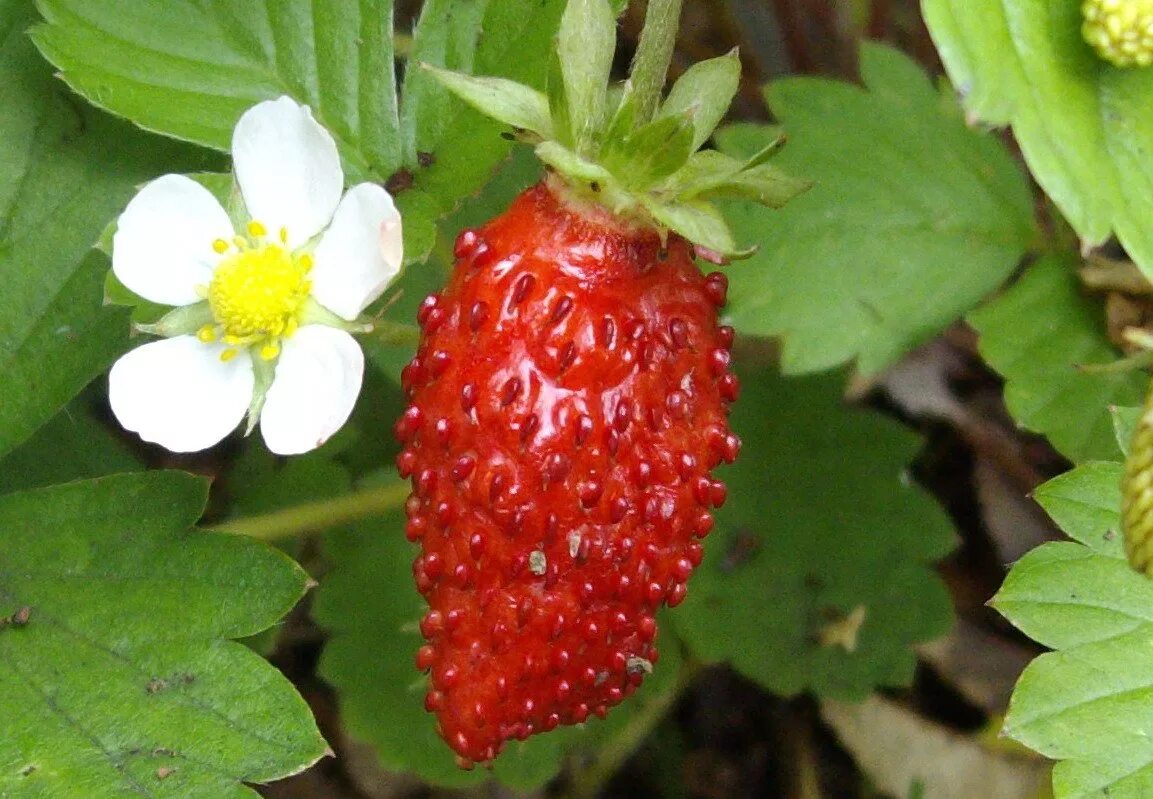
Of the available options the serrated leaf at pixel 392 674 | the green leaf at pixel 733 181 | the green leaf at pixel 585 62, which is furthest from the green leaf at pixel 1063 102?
the serrated leaf at pixel 392 674

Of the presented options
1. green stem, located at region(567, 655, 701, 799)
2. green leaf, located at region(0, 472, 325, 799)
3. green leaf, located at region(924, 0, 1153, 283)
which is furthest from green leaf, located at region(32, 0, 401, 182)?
green stem, located at region(567, 655, 701, 799)

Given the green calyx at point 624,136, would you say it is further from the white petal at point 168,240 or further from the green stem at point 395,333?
the white petal at point 168,240

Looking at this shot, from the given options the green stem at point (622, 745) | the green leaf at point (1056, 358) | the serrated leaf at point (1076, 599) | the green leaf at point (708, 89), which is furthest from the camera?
the green stem at point (622, 745)

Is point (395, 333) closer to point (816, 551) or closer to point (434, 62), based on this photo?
point (434, 62)

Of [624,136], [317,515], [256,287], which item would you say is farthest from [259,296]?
[317,515]

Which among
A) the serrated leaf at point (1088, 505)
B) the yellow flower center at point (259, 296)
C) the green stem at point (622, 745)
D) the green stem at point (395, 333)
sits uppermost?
the yellow flower center at point (259, 296)

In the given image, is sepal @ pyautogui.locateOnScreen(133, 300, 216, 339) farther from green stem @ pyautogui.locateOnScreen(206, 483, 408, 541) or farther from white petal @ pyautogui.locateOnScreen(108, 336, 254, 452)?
green stem @ pyautogui.locateOnScreen(206, 483, 408, 541)

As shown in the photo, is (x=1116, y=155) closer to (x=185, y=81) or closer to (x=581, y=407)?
(x=581, y=407)
